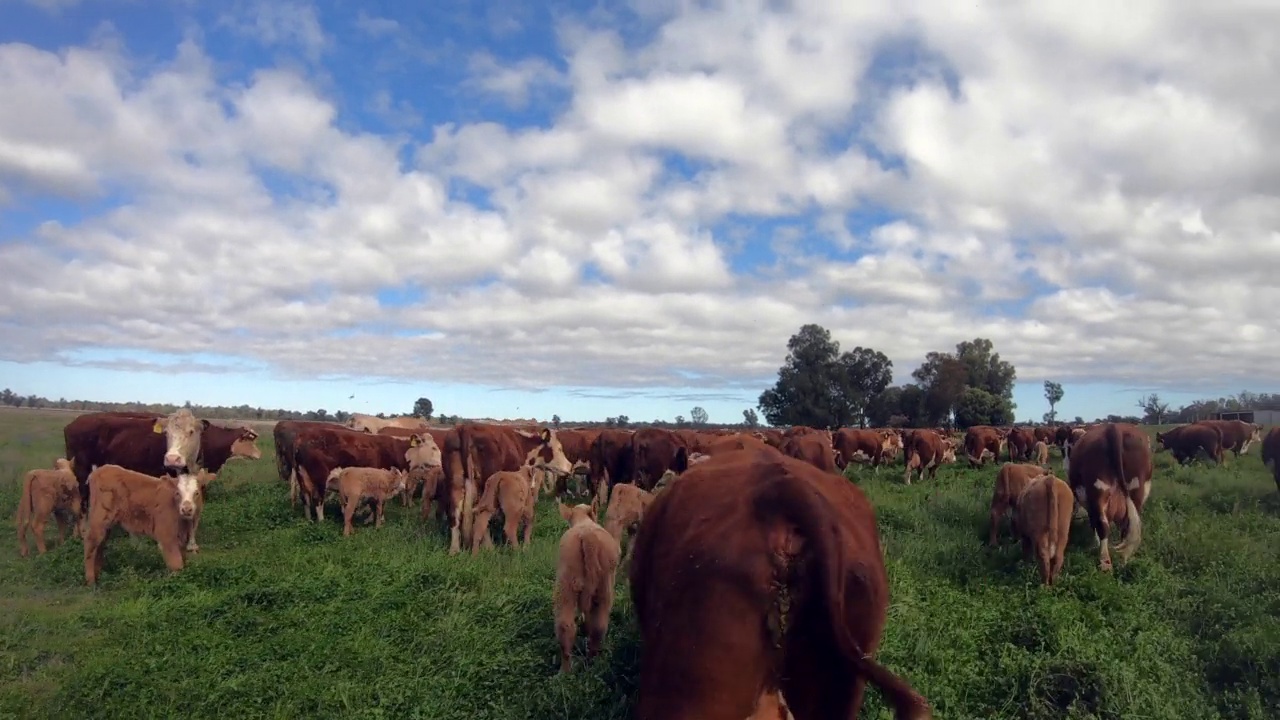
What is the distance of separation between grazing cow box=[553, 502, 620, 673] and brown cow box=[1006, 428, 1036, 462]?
29.5 metres

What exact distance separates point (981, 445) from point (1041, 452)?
208cm

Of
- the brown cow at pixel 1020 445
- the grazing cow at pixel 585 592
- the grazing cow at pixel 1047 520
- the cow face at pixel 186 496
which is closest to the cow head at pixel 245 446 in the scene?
the cow face at pixel 186 496

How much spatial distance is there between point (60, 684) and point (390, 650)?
110 inches

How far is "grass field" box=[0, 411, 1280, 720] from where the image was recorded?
6945 millimetres

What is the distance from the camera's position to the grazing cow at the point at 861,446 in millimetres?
29645

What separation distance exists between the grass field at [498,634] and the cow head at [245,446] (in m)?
6.81

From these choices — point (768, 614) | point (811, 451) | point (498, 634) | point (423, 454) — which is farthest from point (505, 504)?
point (768, 614)

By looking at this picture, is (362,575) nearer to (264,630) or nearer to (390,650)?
(264,630)

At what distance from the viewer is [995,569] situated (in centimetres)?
1102

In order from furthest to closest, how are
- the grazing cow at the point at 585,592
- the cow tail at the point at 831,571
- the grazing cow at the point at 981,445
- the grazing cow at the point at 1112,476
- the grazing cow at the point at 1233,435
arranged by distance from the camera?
the grazing cow at the point at 981,445
the grazing cow at the point at 1233,435
the grazing cow at the point at 1112,476
the grazing cow at the point at 585,592
the cow tail at the point at 831,571

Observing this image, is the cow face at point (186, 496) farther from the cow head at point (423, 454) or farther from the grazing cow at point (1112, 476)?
the grazing cow at point (1112, 476)

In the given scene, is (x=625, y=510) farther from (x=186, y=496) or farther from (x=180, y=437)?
(x=180, y=437)

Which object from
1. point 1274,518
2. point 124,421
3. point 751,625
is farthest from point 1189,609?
point 124,421

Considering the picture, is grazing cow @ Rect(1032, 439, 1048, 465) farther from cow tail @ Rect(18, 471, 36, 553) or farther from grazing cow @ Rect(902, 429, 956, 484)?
cow tail @ Rect(18, 471, 36, 553)
